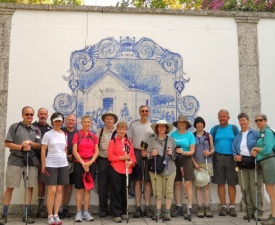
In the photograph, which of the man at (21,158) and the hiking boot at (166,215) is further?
the hiking boot at (166,215)

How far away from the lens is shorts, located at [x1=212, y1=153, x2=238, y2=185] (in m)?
6.11

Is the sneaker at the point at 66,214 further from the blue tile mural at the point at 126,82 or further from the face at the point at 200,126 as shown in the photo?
the face at the point at 200,126

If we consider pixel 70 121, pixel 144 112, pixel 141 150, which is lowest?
pixel 141 150

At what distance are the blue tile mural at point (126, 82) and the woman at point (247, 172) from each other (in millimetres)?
1096

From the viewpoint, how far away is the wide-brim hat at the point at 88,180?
→ 18.3 feet

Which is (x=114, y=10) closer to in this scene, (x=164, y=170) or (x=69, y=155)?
(x=69, y=155)

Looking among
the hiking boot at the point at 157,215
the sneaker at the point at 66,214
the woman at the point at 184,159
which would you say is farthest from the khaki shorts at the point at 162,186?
the sneaker at the point at 66,214

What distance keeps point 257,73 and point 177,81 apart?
1612mm

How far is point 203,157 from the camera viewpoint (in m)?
6.11

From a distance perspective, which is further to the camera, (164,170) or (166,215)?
(164,170)

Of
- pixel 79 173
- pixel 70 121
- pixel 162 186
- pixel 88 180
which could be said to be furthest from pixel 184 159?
pixel 70 121

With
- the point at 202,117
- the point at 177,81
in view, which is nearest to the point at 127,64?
the point at 177,81

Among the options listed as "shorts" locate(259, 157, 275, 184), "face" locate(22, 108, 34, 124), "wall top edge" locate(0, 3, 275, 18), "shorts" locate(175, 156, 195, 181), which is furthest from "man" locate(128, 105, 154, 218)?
"wall top edge" locate(0, 3, 275, 18)

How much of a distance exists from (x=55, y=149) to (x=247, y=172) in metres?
3.18
